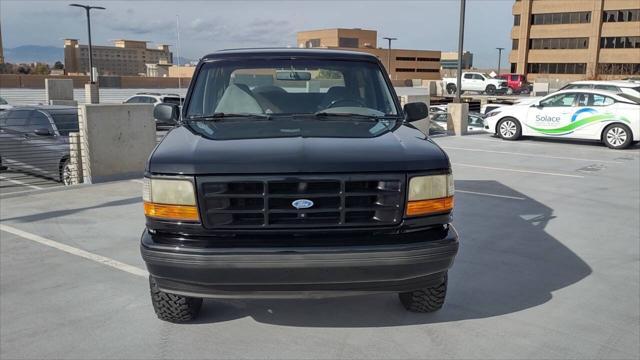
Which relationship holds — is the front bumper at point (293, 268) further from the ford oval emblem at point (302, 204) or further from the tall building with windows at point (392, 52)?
the tall building with windows at point (392, 52)

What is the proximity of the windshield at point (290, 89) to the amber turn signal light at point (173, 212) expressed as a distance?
1324mm

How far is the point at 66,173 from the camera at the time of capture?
1009cm

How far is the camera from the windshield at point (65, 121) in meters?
10.7

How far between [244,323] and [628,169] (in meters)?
9.91

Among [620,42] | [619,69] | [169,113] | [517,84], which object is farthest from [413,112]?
[620,42]

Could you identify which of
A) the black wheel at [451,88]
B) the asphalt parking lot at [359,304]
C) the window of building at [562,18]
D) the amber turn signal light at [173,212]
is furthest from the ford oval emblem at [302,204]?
the window of building at [562,18]

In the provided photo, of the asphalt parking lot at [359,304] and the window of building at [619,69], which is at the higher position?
the window of building at [619,69]

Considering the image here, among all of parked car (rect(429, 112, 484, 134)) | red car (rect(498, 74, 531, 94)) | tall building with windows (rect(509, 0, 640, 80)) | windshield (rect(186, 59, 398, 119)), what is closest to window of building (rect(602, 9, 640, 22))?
tall building with windows (rect(509, 0, 640, 80))

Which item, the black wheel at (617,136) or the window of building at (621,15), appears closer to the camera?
the black wheel at (617,136)

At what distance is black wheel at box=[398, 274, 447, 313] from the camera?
3.80 meters

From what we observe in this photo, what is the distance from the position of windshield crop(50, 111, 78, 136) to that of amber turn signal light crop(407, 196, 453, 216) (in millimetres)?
9383

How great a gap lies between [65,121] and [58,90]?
72.7 ft

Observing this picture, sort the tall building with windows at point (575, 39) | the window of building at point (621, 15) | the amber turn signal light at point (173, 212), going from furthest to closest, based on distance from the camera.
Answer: the tall building with windows at point (575, 39) < the window of building at point (621, 15) < the amber turn signal light at point (173, 212)

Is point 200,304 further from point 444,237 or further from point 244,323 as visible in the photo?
point 444,237
